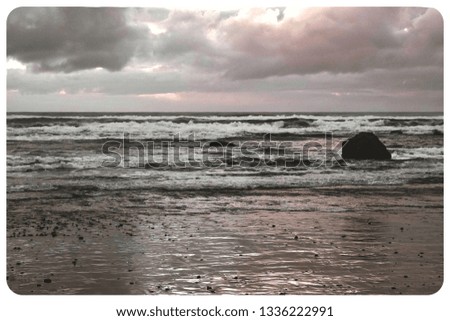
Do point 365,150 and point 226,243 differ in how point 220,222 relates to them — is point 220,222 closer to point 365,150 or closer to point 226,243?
point 226,243

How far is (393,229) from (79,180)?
5.65 meters

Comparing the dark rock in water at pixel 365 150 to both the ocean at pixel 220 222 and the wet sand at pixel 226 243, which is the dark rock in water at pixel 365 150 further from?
the wet sand at pixel 226 243

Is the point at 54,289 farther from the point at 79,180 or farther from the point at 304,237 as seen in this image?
the point at 79,180

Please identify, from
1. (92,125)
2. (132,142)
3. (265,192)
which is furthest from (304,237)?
(92,125)

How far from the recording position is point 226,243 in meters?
5.67

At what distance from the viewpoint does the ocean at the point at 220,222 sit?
4.86 m

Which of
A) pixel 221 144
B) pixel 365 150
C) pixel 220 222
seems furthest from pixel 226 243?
pixel 221 144

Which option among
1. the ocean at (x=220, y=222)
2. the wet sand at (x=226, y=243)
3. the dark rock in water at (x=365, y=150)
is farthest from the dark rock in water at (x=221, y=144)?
the wet sand at (x=226, y=243)

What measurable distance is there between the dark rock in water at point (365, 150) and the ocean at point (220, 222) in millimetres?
396

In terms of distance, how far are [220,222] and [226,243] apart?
796 mm

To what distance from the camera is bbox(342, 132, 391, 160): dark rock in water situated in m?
11.2

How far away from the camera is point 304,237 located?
5844mm

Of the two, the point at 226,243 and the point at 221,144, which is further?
the point at 221,144
